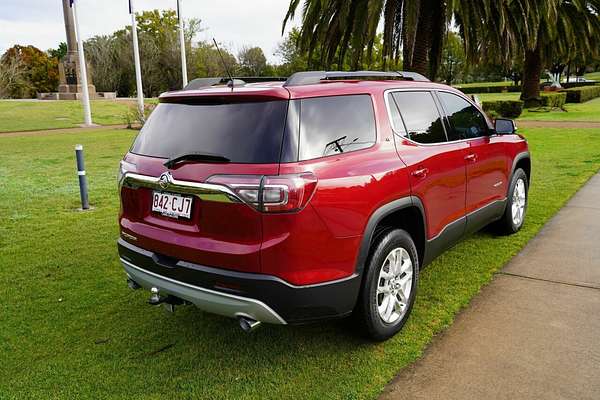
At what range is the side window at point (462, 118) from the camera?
14.3ft

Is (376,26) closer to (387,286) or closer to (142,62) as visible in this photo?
(387,286)

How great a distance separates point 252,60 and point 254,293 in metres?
69.5

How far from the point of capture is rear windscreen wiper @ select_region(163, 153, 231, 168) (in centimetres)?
286

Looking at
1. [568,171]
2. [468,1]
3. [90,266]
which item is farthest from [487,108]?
[90,266]

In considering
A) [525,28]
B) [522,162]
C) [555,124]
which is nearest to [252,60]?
[555,124]

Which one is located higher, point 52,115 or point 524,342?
point 52,115

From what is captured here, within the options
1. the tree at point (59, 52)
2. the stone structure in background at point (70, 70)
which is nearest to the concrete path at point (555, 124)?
the stone structure in background at point (70, 70)

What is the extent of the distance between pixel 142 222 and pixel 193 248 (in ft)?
1.86

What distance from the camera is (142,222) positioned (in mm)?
3289

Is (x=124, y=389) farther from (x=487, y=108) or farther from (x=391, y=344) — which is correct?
(x=487, y=108)

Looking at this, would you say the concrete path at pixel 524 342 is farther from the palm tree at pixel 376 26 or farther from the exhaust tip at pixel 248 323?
the palm tree at pixel 376 26

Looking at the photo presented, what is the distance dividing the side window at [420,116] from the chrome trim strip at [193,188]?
1.57 m

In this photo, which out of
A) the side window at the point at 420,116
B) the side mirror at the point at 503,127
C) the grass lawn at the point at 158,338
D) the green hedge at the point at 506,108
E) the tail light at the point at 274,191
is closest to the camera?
the tail light at the point at 274,191

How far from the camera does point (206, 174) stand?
2.84 m
